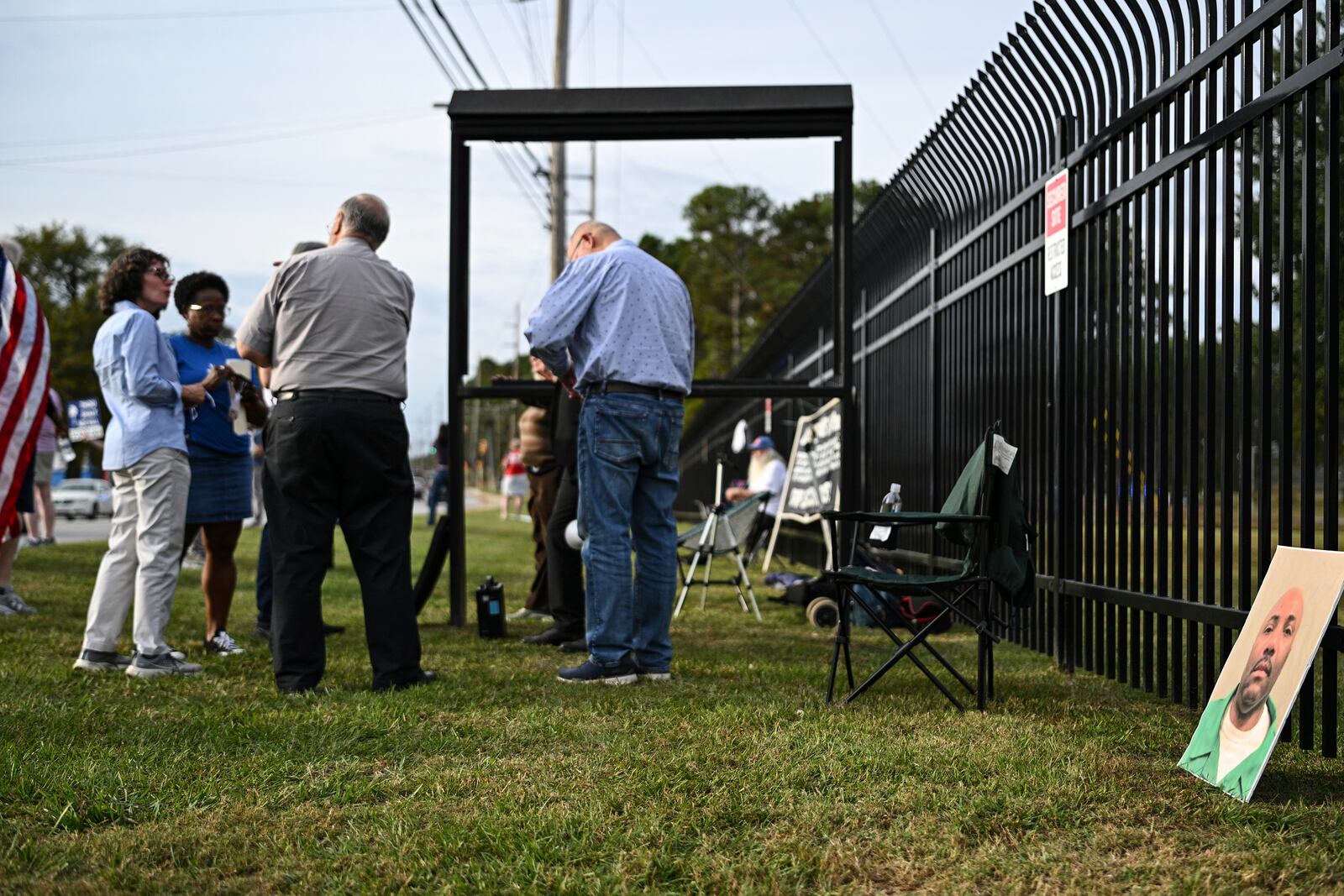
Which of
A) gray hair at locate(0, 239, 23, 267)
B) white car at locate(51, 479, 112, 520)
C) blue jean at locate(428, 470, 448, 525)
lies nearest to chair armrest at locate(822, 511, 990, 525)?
gray hair at locate(0, 239, 23, 267)

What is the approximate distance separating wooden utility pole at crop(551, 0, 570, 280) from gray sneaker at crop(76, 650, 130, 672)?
13909 mm

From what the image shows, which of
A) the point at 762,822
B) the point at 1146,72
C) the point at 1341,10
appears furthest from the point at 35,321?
the point at 1341,10

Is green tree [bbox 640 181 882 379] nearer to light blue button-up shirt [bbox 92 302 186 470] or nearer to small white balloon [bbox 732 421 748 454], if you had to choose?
small white balloon [bbox 732 421 748 454]

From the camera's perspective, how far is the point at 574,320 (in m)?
5.16

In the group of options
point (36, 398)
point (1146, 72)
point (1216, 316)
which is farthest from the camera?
point (36, 398)

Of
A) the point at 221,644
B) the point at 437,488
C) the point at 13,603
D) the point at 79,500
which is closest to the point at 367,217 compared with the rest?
the point at 221,644

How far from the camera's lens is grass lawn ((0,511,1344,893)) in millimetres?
2625

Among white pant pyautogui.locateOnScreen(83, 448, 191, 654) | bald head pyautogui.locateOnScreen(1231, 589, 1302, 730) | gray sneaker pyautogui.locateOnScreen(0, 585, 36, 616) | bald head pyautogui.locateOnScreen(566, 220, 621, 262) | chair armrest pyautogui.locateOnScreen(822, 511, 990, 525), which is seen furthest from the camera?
gray sneaker pyautogui.locateOnScreen(0, 585, 36, 616)

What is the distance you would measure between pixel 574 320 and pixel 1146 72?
2393mm

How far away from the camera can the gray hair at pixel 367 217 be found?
207 inches

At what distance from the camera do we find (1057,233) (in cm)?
556

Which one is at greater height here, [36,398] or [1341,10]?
[1341,10]

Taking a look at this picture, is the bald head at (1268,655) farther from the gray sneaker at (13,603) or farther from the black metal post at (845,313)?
the gray sneaker at (13,603)

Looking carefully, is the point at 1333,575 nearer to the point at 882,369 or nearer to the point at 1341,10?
the point at 1341,10
